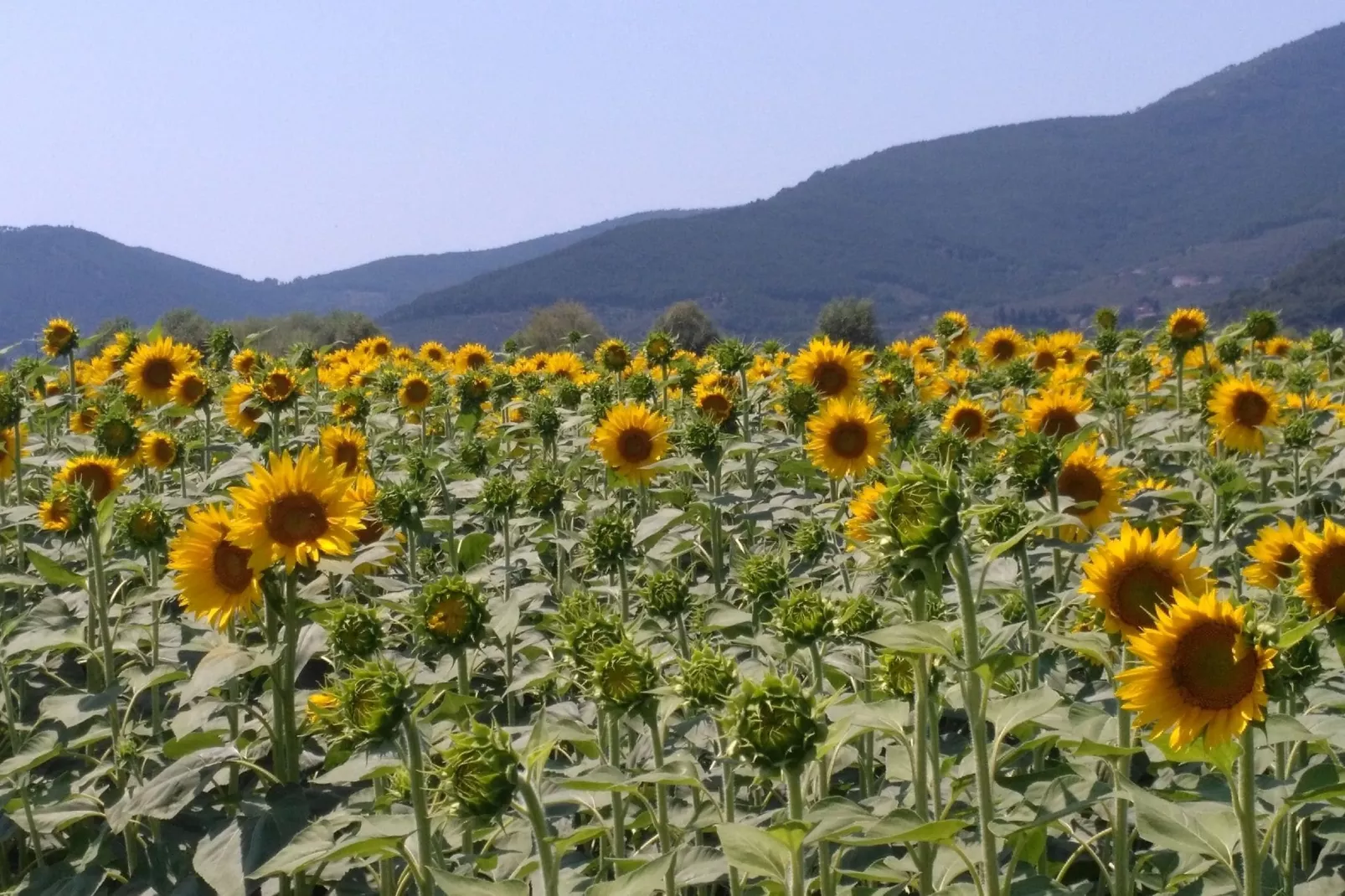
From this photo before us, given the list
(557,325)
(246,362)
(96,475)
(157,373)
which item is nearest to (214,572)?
(96,475)

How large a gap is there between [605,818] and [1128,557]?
5.04 feet

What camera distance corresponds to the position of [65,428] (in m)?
8.73

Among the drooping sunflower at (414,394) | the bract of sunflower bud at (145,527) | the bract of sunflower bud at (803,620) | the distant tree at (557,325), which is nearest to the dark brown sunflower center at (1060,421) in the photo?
the bract of sunflower bud at (803,620)

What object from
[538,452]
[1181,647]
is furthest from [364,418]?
[1181,647]

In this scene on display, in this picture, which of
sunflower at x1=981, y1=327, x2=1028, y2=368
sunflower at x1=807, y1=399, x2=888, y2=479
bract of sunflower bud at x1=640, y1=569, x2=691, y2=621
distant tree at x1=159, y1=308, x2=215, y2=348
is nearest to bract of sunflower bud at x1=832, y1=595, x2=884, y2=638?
bract of sunflower bud at x1=640, y1=569, x2=691, y2=621

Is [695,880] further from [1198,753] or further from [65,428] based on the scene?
[65,428]

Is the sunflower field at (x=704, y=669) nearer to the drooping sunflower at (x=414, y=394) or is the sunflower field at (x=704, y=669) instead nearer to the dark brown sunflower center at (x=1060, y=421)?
the dark brown sunflower center at (x=1060, y=421)

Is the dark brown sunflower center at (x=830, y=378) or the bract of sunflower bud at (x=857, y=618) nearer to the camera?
the bract of sunflower bud at (x=857, y=618)

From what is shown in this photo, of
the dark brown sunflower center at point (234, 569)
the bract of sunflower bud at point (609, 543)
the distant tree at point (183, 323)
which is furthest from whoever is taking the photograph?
the distant tree at point (183, 323)

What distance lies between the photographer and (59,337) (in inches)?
281

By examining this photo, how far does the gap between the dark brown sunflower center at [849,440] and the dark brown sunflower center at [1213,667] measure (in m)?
2.99

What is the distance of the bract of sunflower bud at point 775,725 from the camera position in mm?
1865

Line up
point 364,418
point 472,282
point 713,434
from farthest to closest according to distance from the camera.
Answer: point 472,282 < point 364,418 < point 713,434

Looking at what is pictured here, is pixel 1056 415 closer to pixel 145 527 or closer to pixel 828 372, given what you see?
pixel 828 372
